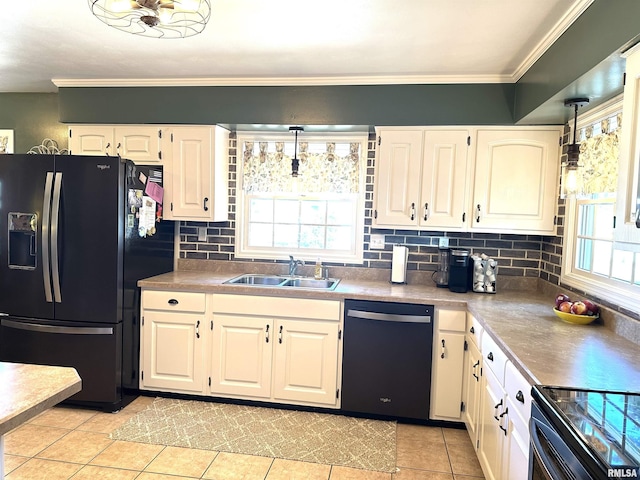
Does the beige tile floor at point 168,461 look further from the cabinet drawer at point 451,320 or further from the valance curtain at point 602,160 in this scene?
the valance curtain at point 602,160

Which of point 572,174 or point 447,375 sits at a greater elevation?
point 572,174

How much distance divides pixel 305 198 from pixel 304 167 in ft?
0.86

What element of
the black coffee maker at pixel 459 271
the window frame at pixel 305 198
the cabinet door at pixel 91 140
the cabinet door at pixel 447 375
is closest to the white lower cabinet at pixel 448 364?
the cabinet door at pixel 447 375

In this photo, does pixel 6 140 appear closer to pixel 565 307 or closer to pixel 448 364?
pixel 448 364

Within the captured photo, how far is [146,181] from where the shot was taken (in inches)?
125

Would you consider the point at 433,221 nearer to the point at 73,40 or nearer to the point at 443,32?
the point at 443,32

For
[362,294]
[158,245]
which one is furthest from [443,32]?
[158,245]

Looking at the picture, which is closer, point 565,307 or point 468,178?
point 565,307

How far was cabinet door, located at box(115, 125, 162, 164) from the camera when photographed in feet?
11.1

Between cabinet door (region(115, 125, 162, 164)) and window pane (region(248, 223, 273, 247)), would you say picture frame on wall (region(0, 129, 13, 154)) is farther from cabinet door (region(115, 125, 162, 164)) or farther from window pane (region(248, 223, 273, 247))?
window pane (region(248, 223, 273, 247))

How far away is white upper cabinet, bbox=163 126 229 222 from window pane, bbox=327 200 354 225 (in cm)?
91

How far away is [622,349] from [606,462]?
1168mm

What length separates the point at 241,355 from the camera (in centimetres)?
308

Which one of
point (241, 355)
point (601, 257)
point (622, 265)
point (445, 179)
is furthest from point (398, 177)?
point (241, 355)
